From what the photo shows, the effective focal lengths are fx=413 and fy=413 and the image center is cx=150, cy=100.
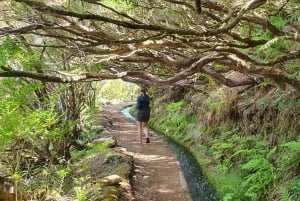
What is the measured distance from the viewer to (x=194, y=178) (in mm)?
10227

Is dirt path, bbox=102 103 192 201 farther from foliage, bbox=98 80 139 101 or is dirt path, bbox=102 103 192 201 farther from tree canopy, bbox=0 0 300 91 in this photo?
foliage, bbox=98 80 139 101

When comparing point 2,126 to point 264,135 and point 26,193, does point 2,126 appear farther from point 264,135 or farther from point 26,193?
point 264,135

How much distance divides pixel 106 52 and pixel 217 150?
19.7ft

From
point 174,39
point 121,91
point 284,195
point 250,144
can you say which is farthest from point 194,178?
point 121,91

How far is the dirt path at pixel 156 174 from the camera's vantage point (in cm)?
858

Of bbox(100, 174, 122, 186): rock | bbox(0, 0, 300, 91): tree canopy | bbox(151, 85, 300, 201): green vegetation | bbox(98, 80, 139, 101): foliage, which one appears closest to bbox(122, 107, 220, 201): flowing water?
bbox(151, 85, 300, 201): green vegetation

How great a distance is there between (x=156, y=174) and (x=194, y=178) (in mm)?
946

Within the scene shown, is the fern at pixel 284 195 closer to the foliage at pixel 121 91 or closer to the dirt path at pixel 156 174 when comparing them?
the dirt path at pixel 156 174

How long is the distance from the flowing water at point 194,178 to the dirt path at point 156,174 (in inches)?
7.2

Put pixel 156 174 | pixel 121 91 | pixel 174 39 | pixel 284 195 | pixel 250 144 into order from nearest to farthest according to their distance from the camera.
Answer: pixel 174 39
pixel 284 195
pixel 250 144
pixel 156 174
pixel 121 91

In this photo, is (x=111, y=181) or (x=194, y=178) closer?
(x=111, y=181)

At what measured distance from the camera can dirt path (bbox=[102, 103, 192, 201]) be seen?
28.1 feet

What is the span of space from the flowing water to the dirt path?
0.60 feet

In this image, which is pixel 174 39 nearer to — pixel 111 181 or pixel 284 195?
pixel 284 195
